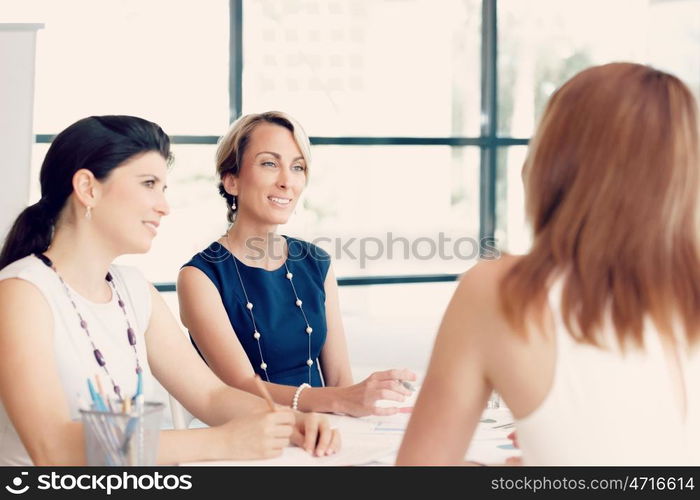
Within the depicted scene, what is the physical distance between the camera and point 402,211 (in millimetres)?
5910

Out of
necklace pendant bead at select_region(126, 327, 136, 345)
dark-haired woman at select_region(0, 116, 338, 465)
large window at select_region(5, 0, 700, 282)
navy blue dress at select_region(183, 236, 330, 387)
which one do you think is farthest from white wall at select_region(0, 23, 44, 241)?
necklace pendant bead at select_region(126, 327, 136, 345)

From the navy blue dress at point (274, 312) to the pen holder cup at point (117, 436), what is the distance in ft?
4.05

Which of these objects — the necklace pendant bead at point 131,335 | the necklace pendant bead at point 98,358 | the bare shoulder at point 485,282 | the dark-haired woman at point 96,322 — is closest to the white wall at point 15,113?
the dark-haired woman at point 96,322

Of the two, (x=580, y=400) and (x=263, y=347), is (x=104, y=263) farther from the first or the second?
(x=580, y=400)

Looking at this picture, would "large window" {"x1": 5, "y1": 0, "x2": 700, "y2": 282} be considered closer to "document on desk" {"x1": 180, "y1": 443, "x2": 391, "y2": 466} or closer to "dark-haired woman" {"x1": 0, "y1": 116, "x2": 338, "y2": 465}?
"dark-haired woman" {"x1": 0, "y1": 116, "x2": 338, "y2": 465}

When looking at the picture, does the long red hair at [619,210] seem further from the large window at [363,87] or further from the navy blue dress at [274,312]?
the large window at [363,87]

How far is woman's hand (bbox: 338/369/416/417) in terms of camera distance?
213 centimetres

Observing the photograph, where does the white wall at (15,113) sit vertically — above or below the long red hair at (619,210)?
above

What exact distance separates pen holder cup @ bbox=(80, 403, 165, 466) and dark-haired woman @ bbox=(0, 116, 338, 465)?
6.0 inches

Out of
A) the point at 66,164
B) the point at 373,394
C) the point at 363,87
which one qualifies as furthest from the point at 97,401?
the point at 363,87

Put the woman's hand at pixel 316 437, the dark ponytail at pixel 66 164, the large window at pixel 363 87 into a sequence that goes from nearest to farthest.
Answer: the woman's hand at pixel 316 437 → the dark ponytail at pixel 66 164 → the large window at pixel 363 87

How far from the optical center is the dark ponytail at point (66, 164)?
1914mm

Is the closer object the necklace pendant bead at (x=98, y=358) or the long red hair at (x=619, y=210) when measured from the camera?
the long red hair at (x=619, y=210)

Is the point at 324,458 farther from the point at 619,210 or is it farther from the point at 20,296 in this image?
the point at 619,210
